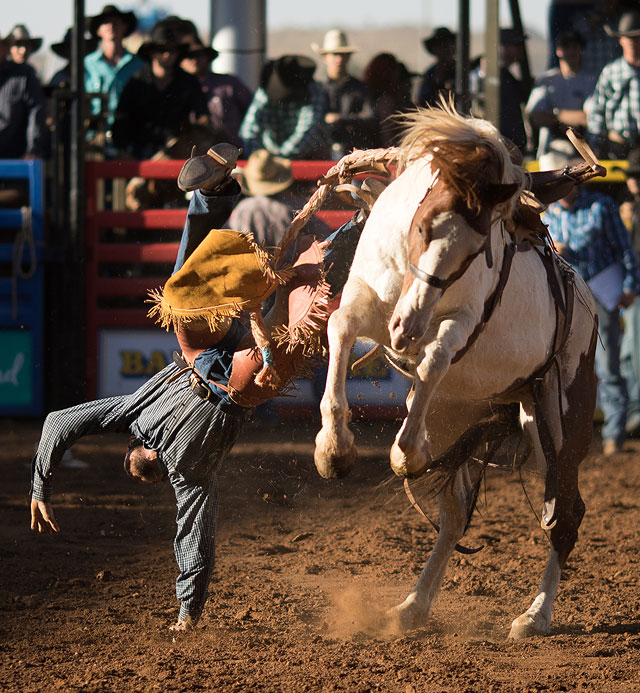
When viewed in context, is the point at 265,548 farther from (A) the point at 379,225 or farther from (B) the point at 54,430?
(A) the point at 379,225

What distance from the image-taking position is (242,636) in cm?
419

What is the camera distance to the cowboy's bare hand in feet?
13.4

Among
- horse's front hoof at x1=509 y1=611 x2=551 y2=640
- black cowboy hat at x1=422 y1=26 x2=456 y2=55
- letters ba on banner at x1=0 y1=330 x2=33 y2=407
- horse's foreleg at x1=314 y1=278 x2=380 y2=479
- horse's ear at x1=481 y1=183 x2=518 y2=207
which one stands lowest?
letters ba on banner at x1=0 y1=330 x2=33 y2=407

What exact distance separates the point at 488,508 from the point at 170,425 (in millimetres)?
3017

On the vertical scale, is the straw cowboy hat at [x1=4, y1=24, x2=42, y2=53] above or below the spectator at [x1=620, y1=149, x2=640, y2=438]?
above

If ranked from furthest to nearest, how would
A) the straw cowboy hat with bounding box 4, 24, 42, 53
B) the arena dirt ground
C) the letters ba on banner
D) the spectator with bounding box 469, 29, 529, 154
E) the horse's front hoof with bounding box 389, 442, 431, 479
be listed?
the straw cowboy hat with bounding box 4, 24, 42, 53
the spectator with bounding box 469, 29, 529, 154
the letters ba on banner
the arena dirt ground
the horse's front hoof with bounding box 389, 442, 431, 479

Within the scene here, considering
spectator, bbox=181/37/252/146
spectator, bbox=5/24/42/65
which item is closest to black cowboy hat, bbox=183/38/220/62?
spectator, bbox=181/37/252/146

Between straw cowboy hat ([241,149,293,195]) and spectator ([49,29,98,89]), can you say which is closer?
straw cowboy hat ([241,149,293,195])

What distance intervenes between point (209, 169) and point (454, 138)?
2.66ft

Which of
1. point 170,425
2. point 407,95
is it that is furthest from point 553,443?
point 407,95

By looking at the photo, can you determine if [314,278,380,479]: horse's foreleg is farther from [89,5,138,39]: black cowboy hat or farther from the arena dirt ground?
[89,5,138,39]: black cowboy hat

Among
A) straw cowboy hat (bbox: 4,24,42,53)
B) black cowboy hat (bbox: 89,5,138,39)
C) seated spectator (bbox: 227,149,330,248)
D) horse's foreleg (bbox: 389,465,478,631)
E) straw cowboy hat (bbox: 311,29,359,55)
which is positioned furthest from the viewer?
straw cowboy hat (bbox: 4,24,42,53)

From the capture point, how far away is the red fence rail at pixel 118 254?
864 centimetres

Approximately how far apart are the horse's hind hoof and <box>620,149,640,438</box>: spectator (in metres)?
5.55
